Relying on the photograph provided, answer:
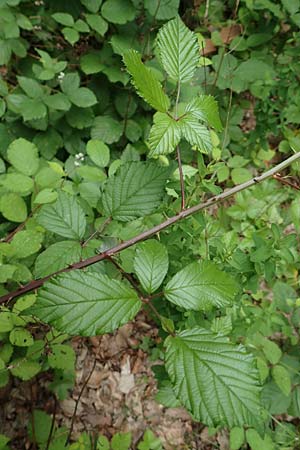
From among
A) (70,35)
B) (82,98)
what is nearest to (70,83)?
(82,98)

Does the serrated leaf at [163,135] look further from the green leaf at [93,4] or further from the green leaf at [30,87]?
the green leaf at [93,4]

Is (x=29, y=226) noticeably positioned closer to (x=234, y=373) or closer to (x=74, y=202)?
(x=74, y=202)

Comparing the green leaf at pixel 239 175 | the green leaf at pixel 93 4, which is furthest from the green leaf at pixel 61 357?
the green leaf at pixel 93 4

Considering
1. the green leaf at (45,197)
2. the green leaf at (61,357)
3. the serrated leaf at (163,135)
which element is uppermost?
the serrated leaf at (163,135)

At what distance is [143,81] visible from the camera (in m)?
0.81

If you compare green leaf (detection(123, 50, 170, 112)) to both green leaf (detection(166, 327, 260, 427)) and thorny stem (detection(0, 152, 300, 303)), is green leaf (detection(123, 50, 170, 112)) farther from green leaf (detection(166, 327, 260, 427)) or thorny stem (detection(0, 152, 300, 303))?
green leaf (detection(166, 327, 260, 427))

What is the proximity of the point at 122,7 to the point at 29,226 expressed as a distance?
3.88ft

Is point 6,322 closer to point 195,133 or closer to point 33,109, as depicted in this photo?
point 195,133

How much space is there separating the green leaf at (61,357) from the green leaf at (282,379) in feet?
2.89

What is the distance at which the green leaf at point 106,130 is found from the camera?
2166 millimetres

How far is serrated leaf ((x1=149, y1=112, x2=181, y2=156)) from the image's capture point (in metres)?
0.85

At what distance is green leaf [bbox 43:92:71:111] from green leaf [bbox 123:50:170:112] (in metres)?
1.18

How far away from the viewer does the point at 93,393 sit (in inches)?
77.5

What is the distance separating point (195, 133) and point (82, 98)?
1250 mm
